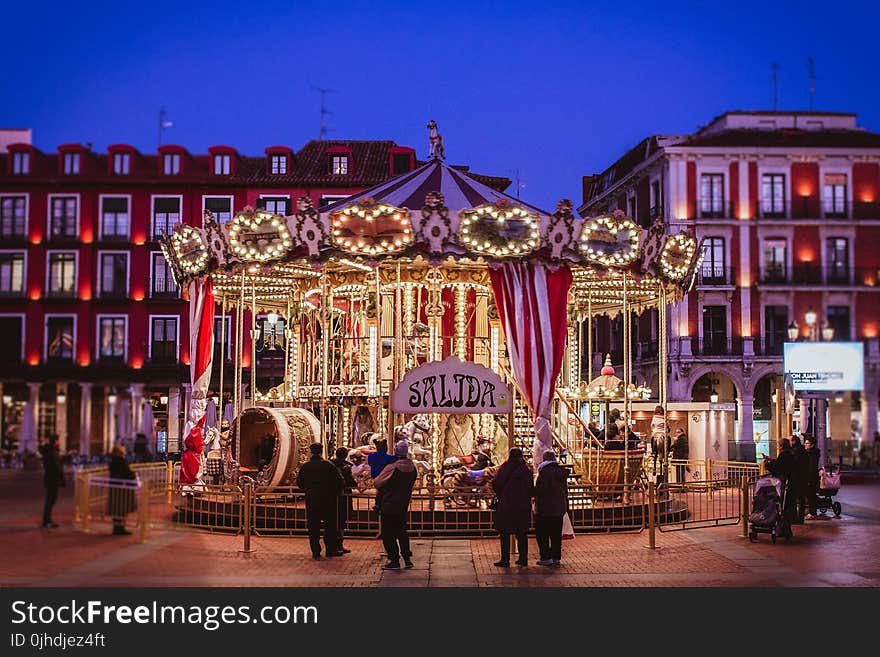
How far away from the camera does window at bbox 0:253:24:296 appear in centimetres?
4588

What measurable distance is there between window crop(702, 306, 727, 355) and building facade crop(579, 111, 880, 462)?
0.05m

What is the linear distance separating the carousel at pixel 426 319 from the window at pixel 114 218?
87.4ft

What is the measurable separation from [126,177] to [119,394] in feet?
94.5

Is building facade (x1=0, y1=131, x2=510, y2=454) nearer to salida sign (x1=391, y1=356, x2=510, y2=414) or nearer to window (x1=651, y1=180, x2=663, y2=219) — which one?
window (x1=651, y1=180, x2=663, y2=219)

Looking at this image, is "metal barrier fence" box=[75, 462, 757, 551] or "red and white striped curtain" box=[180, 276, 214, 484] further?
"red and white striped curtain" box=[180, 276, 214, 484]

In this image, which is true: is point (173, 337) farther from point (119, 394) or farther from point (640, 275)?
point (640, 275)

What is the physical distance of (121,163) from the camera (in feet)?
158

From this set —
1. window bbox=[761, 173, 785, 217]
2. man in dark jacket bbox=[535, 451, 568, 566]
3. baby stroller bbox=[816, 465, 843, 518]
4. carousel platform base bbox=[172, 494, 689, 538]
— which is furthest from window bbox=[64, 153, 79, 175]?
man in dark jacket bbox=[535, 451, 568, 566]

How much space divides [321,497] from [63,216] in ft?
126

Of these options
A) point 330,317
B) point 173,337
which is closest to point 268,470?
point 330,317

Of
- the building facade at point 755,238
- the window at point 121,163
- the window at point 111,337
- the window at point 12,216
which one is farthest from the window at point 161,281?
the building facade at point 755,238

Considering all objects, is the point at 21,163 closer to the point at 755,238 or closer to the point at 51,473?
the point at 755,238

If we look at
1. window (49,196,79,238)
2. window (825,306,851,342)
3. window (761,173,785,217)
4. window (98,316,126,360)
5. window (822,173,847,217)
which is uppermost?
window (49,196,79,238)
